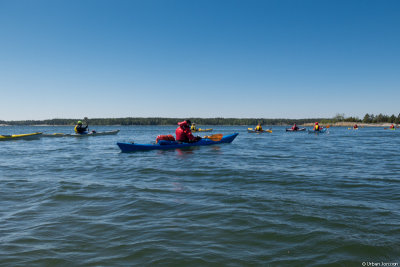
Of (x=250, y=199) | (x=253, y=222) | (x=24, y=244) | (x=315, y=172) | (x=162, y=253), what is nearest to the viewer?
(x=162, y=253)

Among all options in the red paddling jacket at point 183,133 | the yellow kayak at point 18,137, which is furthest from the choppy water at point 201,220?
the yellow kayak at point 18,137

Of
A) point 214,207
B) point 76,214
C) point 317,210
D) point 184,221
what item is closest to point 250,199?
point 214,207

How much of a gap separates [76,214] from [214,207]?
2.80m

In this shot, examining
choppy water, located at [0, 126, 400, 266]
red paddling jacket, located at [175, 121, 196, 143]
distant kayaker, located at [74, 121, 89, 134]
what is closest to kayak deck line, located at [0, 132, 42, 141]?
distant kayaker, located at [74, 121, 89, 134]

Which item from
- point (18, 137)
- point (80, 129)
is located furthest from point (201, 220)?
point (18, 137)

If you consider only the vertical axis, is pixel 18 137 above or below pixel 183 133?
below

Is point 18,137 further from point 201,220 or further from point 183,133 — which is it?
point 201,220

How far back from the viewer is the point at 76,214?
5.50 meters

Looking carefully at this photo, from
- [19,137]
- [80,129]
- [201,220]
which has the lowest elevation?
[201,220]

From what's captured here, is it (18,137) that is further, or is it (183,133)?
(18,137)

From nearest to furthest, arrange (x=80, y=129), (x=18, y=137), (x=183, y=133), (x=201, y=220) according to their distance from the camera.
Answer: (x=201, y=220) → (x=183, y=133) → (x=18, y=137) → (x=80, y=129)

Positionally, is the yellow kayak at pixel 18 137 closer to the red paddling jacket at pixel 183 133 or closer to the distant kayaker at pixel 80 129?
the distant kayaker at pixel 80 129

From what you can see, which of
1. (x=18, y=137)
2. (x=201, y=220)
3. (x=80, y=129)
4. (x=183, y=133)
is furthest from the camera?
(x=80, y=129)

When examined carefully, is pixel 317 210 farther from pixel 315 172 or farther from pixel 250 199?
pixel 315 172
